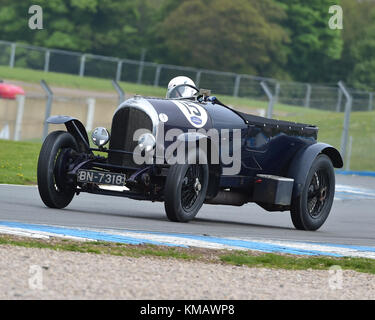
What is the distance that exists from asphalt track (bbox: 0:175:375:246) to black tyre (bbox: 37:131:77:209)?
173mm

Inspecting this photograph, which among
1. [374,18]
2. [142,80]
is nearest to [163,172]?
[142,80]

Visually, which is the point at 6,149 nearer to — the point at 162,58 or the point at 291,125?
the point at 291,125

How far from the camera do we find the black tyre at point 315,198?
13.0 m

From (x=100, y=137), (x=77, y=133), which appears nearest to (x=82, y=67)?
(x=77, y=133)

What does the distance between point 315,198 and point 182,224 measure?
2237 mm

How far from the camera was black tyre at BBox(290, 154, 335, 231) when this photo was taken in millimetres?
12992

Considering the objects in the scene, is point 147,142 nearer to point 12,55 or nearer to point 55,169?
point 55,169

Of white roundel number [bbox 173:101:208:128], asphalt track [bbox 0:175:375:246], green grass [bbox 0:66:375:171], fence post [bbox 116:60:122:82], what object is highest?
fence post [bbox 116:60:122:82]

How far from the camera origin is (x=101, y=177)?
11820mm

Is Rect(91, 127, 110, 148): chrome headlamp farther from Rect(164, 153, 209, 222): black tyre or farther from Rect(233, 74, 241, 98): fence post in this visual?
Rect(233, 74, 241, 98): fence post

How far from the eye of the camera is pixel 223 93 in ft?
134

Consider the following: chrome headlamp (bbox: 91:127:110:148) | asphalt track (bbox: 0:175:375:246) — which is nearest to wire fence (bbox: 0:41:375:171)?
asphalt track (bbox: 0:175:375:246)

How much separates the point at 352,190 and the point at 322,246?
1059cm

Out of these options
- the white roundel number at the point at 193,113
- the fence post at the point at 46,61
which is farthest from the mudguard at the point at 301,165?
the fence post at the point at 46,61
